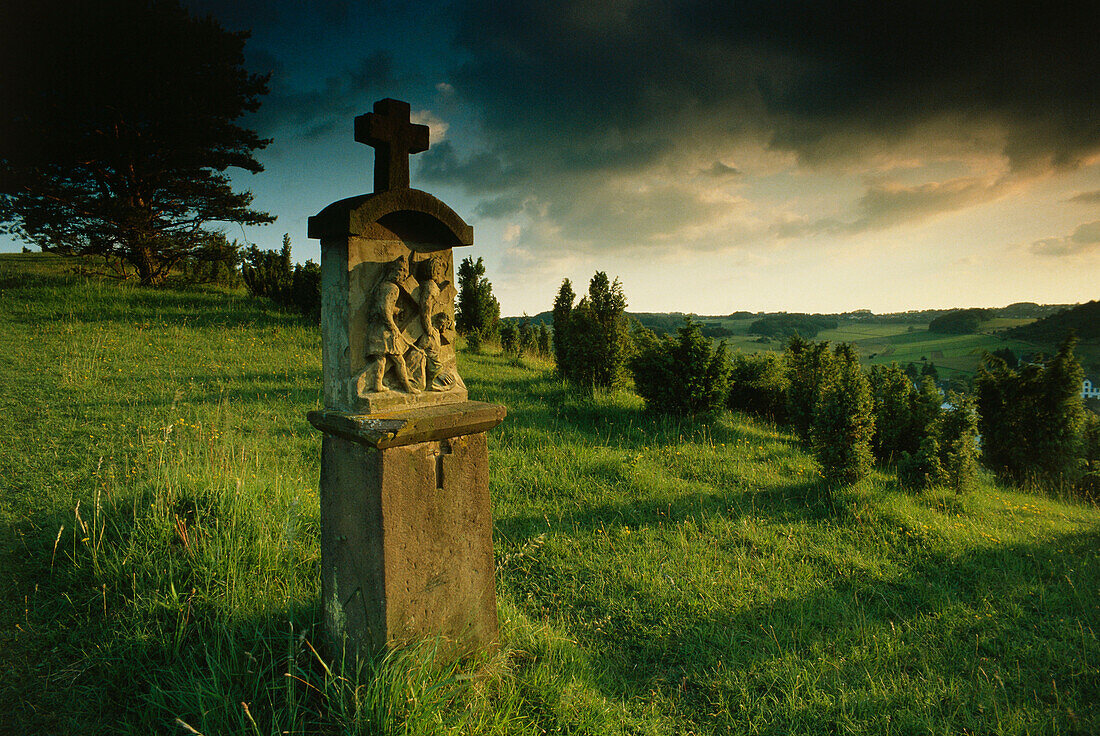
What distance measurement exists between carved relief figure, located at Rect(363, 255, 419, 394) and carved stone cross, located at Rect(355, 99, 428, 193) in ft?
1.50

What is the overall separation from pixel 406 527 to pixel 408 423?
20.9 inches

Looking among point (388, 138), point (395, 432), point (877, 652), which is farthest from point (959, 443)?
point (388, 138)

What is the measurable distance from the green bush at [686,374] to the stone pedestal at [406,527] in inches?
247

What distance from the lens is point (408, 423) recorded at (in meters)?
2.17

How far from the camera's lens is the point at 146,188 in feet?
45.1

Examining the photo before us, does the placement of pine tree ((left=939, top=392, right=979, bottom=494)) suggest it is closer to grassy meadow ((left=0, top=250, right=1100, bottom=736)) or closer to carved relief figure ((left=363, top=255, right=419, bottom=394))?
grassy meadow ((left=0, top=250, right=1100, bottom=736))

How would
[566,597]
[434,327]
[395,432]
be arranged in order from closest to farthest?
[395,432]
[434,327]
[566,597]

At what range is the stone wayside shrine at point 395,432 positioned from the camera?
223 cm

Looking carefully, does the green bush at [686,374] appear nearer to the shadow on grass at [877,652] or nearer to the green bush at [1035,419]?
the shadow on grass at [877,652]

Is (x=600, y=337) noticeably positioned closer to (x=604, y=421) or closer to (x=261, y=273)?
(x=604, y=421)

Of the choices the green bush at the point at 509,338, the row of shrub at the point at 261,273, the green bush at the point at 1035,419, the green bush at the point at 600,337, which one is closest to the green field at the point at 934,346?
the green bush at the point at 1035,419

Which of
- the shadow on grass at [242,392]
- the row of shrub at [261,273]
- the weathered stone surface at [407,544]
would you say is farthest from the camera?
the row of shrub at [261,273]

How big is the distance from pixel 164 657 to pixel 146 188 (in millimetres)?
16308

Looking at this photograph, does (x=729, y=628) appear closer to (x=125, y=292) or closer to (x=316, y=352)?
(x=316, y=352)
